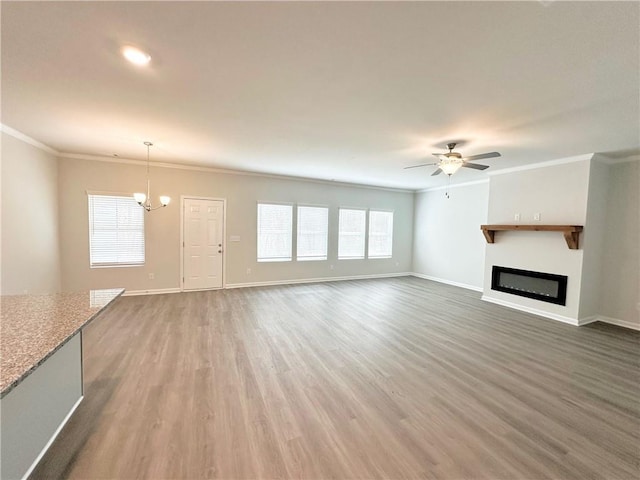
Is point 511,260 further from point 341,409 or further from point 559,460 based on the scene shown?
point 341,409

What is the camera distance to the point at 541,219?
188 inches

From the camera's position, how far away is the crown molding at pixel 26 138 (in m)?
3.48

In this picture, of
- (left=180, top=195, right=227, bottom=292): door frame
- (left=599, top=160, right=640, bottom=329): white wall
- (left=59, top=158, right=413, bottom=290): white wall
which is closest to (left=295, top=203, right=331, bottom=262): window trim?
(left=59, top=158, right=413, bottom=290): white wall

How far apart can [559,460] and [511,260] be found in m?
4.26

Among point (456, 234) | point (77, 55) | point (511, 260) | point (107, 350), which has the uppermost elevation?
point (77, 55)

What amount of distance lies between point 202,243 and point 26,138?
309 cm

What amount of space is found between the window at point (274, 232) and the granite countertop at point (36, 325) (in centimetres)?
432

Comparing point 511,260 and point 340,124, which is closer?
point 340,124

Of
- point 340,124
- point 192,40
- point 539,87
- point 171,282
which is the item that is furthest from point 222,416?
point 171,282

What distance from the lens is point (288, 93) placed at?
98.2 inches

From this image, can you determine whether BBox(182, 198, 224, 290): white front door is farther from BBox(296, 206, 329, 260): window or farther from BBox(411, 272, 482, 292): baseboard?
BBox(411, 272, 482, 292): baseboard

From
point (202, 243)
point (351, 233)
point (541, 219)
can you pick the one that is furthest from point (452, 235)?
point (202, 243)

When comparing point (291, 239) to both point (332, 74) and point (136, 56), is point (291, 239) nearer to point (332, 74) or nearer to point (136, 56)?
point (332, 74)

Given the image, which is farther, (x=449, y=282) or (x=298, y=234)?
(x=449, y=282)
